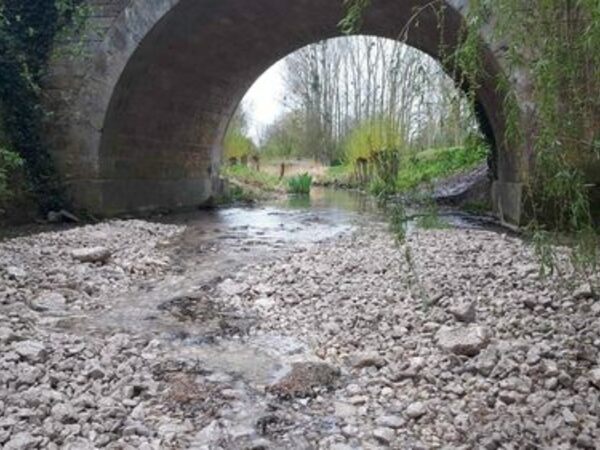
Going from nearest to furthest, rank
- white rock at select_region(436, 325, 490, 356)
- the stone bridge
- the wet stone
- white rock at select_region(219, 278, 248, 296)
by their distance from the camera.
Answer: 1. the wet stone
2. white rock at select_region(436, 325, 490, 356)
3. white rock at select_region(219, 278, 248, 296)
4. the stone bridge

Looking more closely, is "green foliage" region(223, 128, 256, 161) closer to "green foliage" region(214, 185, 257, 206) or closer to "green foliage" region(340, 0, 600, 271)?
"green foliage" region(214, 185, 257, 206)

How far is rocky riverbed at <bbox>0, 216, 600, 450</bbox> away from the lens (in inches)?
99.5

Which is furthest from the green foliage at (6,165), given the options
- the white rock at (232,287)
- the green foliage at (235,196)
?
the green foliage at (235,196)

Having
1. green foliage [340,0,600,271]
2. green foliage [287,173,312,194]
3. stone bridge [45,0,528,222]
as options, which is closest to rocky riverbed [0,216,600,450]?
green foliage [340,0,600,271]

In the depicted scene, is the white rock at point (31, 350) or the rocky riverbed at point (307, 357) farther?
the white rock at point (31, 350)

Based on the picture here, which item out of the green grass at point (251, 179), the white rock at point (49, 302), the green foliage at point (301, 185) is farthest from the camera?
the green grass at point (251, 179)

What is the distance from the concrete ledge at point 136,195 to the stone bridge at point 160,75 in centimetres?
2

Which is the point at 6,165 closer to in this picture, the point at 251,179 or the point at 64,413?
the point at 64,413

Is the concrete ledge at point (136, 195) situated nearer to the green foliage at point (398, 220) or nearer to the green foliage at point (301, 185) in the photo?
the green foliage at point (301, 185)

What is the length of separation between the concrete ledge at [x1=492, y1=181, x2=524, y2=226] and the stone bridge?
17 mm

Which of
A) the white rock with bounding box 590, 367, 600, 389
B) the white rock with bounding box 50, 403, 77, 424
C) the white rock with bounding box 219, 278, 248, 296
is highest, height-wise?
the white rock with bounding box 590, 367, 600, 389

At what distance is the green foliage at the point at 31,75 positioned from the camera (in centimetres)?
862

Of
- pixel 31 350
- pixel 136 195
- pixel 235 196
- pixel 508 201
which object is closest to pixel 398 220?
pixel 31 350

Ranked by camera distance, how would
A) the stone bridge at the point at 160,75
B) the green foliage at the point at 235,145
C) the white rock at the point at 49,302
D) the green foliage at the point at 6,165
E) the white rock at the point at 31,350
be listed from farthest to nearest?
the green foliage at the point at 235,145 → the stone bridge at the point at 160,75 → the green foliage at the point at 6,165 → the white rock at the point at 49,302 → the white rock at the point at 31,350
